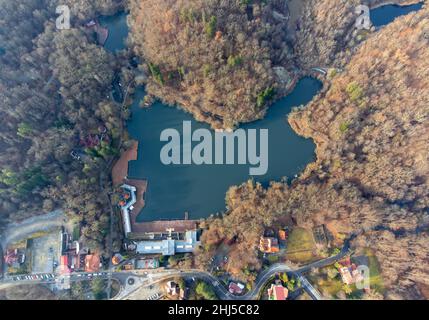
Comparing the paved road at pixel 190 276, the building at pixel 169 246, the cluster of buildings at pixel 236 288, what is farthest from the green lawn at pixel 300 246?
the building at pixel 169 246

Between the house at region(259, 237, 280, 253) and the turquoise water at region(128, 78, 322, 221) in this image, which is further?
the turquoise water at region(128, 78, 322, 221)

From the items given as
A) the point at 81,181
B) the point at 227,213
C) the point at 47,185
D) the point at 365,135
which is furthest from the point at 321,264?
the point at 47,185

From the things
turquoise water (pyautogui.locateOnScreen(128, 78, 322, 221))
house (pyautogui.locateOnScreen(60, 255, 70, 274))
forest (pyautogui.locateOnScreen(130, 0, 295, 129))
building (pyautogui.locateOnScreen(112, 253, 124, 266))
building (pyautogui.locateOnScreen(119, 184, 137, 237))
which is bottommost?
house (pyautogui.locateOnScreen(60, 255, 70, 274))

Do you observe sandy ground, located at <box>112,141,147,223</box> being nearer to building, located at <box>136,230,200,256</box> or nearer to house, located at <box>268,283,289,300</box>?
building, located at <box>136,230,200,256</box>

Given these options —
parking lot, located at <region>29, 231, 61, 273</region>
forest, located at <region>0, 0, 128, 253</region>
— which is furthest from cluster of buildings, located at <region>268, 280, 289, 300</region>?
parking lot, located at <region>29, 231, 61, 273</region>

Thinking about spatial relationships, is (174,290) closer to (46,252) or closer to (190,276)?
(190,276)

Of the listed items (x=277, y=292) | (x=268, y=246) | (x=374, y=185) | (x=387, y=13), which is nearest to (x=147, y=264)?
(x=268, y=246)

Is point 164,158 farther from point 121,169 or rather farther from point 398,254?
point 398,254
